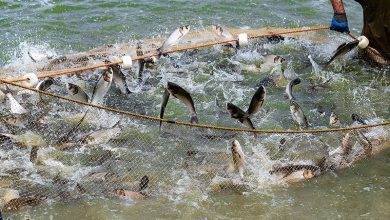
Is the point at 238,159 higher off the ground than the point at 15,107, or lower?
lower

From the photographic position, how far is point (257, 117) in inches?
266

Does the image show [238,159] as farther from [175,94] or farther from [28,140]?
[28,140]

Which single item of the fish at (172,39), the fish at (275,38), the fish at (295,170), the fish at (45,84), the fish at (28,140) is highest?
the fish at (172,39)

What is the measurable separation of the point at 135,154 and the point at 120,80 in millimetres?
1460

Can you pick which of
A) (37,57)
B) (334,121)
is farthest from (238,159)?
(37,57)

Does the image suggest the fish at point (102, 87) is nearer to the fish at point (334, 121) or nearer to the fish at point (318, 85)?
the fish at point (334, 121)

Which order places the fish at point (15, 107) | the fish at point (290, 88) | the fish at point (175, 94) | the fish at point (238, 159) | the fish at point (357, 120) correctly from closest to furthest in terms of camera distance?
the fish at point (238, 159), the fish at point (175, 94), the fish at point (15, 107), the fish at point (357, 120), the fish at point (290, 88)

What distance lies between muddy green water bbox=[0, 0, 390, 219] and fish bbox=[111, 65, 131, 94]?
151 mm

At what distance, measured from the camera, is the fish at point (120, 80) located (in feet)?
22.5

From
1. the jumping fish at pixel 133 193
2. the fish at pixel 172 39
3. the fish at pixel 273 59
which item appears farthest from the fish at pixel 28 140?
the fish at pixel 273 59

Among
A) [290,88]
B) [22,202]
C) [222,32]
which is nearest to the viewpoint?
[22,202]

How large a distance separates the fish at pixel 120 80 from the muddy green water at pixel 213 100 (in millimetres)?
151

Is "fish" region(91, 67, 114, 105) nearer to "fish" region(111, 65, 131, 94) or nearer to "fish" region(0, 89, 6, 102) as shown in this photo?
"fish" region(111, 65, 131, 94)

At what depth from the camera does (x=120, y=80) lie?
273 inches
